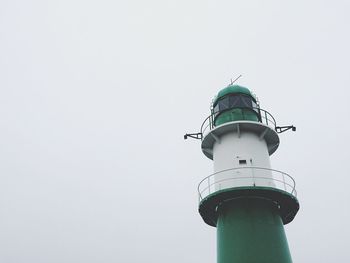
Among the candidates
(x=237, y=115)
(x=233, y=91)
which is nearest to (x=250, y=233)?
(x=237, y=115)

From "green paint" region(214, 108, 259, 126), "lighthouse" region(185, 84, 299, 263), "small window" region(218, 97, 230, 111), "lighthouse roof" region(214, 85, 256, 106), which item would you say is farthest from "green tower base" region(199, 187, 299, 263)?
"lighthouse roof" region(214, 85, 256, 106)

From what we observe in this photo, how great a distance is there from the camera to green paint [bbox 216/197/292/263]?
47.7ft

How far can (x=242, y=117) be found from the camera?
1830cm

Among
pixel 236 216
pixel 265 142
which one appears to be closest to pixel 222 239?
pixel 236 216

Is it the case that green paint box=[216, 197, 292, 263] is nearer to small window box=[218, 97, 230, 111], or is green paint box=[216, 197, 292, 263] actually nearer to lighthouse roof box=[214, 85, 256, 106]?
small window box=[218, 97, 230, 111]

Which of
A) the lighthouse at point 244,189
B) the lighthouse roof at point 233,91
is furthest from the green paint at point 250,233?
the lighthouse roof at point 233,91

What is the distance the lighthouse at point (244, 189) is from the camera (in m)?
14.9

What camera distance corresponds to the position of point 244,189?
15547mm

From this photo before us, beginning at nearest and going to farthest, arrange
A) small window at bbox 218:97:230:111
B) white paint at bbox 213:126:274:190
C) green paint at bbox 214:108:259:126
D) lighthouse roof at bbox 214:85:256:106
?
white paint at bbox 213:126:274:190
green paint at bbox 214:108:259:126
small window at bbox 218:97:230:111
lighthouse roof at bbox 214:85:256:106

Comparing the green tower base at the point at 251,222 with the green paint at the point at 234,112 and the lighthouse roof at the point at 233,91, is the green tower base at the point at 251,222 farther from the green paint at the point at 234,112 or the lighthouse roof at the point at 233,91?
the lighthouse roof at the point at 233,91

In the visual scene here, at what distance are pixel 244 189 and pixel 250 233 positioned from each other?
1.88 metres

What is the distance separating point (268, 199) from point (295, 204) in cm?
145

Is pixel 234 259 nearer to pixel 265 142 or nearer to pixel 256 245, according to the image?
pixel 256 245

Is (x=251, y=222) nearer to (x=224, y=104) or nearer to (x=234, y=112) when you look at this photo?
(x=234, y=112)
